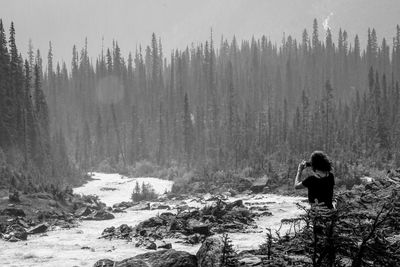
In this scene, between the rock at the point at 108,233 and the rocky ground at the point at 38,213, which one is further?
the rocky ground at the point at 38,213

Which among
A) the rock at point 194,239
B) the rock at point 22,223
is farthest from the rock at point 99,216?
the rock at point 194,239

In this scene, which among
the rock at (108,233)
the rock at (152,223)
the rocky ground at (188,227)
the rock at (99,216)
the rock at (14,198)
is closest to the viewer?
the rocky ground at (188,227)

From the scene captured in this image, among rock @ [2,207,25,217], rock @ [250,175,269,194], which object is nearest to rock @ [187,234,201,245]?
rock @ [2,207,25,217]

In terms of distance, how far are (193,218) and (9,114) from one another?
111ft

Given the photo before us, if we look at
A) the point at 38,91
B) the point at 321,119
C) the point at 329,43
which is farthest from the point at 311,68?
the point at 38,91

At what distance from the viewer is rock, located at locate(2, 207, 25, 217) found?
2341 cm

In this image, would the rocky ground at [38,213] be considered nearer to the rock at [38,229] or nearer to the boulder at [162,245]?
the rock at [38,229]

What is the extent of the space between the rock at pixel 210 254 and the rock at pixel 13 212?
Answer: 17.7 meters

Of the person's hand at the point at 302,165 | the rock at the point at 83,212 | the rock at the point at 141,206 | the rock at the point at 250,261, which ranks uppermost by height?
the person's hand at the point at 302,165

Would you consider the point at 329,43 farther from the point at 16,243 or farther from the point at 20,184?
the point at 16,243

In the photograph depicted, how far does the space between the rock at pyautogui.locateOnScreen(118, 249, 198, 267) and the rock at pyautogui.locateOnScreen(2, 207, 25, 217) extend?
1634cm

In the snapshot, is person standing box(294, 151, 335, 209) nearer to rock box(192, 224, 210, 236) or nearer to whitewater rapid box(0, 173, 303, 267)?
whitewater rapid box(0, 173, 303, 267)

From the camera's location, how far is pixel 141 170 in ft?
206

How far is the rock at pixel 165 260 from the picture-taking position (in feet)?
28.8
